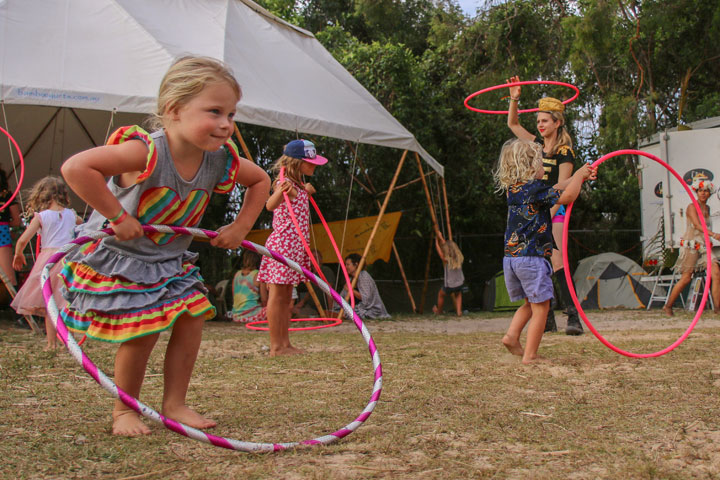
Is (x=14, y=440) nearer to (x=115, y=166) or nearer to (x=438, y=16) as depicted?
(x=115, y=166)

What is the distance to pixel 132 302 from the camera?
2.64 m

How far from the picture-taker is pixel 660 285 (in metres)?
11.6

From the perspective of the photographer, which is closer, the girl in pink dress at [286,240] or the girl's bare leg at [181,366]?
the girl's bare leg at [181,366]

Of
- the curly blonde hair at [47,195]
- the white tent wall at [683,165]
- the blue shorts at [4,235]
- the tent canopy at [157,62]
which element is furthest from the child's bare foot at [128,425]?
the white tent wall at [683,165]

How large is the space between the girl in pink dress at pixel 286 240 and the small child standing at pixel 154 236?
2335 millimetres

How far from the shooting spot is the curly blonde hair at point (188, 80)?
2.64 meters

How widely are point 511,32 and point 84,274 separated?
12.6 m

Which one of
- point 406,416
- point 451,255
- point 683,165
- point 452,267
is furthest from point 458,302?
point 406,416

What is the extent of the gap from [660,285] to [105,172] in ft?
35.7

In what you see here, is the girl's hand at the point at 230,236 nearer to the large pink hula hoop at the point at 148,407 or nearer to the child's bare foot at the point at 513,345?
the large pink hula hoop at the point at 148,407

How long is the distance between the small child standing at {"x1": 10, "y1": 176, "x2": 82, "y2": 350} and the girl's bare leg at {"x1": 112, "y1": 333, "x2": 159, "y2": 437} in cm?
332

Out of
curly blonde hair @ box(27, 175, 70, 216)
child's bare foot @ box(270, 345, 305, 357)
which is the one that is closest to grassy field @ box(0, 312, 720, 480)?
child's bare foot @ box(270, 345, 305, 357)

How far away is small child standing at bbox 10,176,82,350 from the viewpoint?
5918 millimetres

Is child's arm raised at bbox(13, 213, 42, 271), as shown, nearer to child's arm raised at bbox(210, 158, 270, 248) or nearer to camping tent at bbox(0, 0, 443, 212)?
camping tent at bbox(0, 0, 443, 212)
